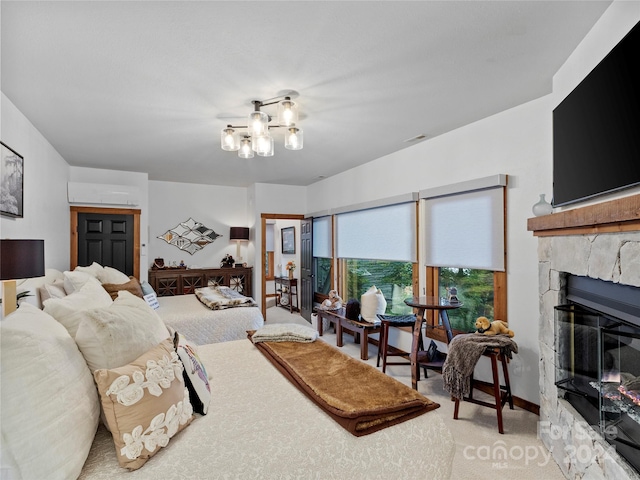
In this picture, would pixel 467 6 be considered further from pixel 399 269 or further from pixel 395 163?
pixel 399 269

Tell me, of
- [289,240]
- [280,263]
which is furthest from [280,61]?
[280,263]

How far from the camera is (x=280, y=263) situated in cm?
855

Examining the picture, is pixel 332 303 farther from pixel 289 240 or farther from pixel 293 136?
pixel 289 240

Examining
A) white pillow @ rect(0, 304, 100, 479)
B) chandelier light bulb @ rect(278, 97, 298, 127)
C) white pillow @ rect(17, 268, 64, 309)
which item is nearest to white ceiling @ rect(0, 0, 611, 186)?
chandelier light bulb @ rect(278, 97, 298, 127)

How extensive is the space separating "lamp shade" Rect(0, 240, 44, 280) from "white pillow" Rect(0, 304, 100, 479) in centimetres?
86

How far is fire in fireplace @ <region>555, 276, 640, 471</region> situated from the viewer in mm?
1613

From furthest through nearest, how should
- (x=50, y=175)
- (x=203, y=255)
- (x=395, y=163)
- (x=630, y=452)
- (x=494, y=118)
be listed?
(x=203, y=255) → (x=395, y=163) → (x=50, y=175) → (x=494, y=118) → (x=630, y=452)

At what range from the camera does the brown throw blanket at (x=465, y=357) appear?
2.57m

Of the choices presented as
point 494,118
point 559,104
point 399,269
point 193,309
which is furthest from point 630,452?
point 193,309

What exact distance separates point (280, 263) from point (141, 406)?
733cm

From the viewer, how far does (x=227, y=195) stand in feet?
22.2

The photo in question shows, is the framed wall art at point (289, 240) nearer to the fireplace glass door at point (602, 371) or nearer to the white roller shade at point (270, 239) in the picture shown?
the white roller shade at point (270, 239)

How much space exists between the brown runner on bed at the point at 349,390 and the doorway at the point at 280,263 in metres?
4.11

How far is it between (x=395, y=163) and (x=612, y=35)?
8.79 feet
